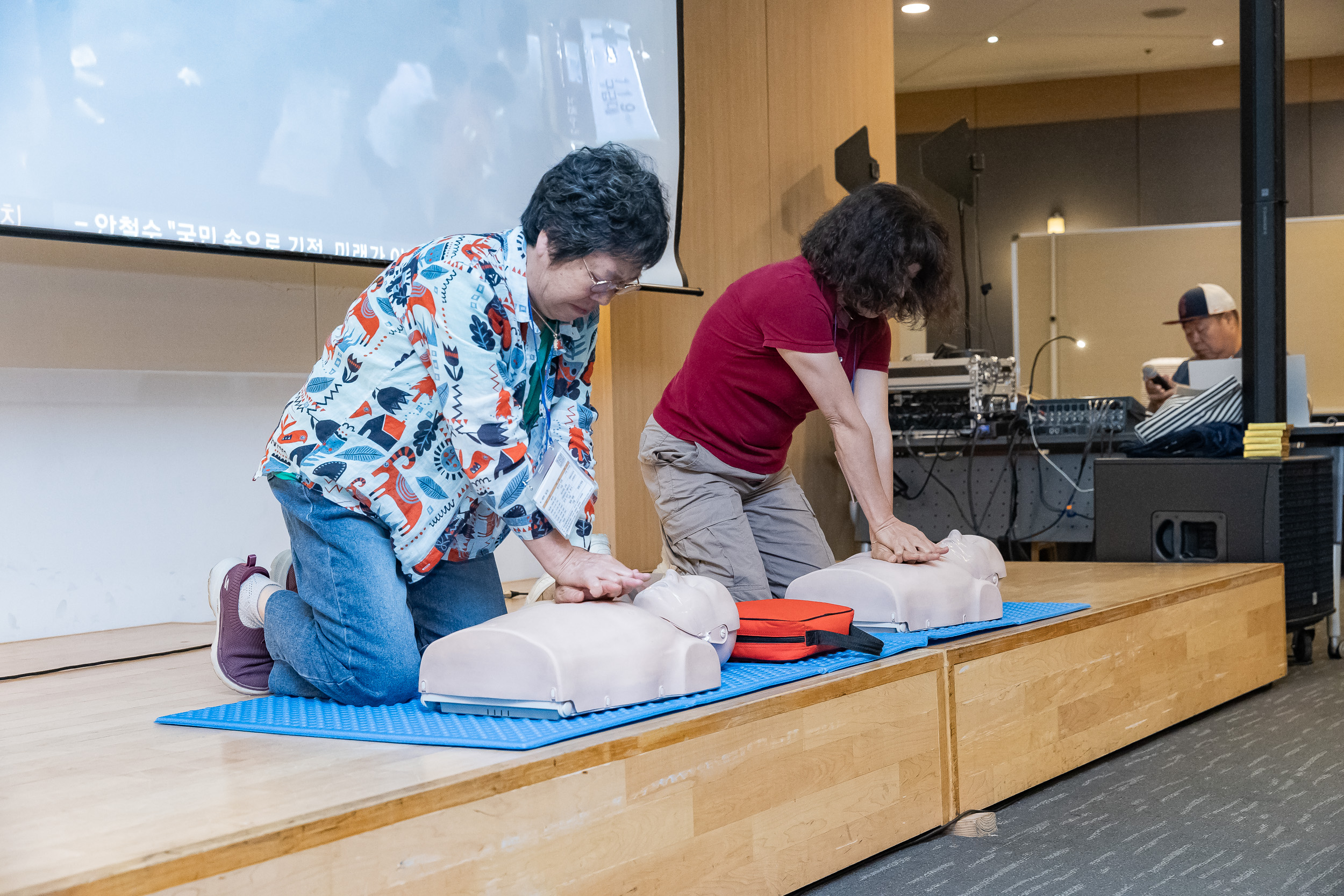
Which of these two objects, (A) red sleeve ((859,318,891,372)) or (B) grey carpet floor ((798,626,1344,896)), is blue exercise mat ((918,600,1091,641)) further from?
(A) red sleeve ((859,318,891,372))

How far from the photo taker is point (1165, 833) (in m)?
1.56

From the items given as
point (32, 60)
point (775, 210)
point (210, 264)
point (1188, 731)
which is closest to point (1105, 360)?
point (775, 210)

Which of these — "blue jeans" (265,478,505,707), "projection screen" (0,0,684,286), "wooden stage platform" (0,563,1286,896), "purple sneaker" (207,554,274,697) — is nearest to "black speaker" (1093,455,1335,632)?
"wooden stage platform" (0,563,1286,896)

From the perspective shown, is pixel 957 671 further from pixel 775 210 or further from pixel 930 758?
Answer: pixel 775 210

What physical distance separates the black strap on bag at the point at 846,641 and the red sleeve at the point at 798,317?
0.64m

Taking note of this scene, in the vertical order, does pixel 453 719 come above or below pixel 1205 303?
below

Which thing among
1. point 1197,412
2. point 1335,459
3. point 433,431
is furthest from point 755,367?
point 1335,459

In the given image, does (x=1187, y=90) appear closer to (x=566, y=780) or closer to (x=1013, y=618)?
(x=1013, y=618)

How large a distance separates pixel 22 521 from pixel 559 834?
61.9 inches

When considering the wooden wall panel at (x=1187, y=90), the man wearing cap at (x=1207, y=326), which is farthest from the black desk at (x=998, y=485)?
the wooden wall panel at (x=1187, y=90)

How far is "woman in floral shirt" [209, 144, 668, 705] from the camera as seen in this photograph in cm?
139

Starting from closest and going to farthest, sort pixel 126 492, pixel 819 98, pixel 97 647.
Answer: pixel 97 647 < pixel 126 492 < pixel 819 98

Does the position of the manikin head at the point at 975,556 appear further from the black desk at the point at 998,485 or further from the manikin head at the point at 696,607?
the black desk at the point at 998,485

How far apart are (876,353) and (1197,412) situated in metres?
1.26
